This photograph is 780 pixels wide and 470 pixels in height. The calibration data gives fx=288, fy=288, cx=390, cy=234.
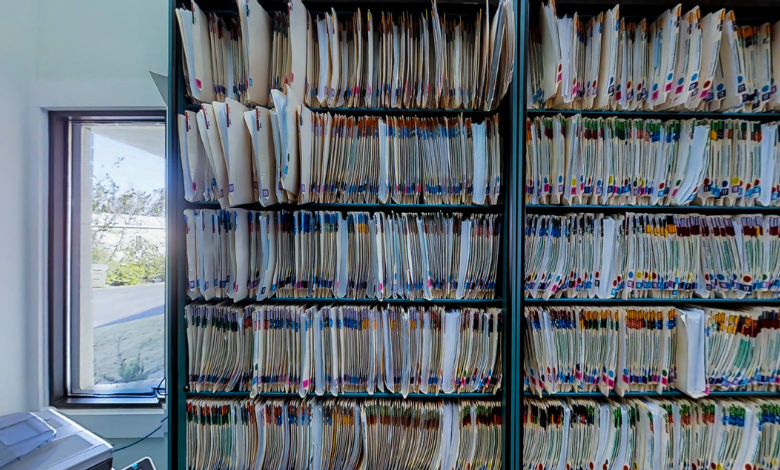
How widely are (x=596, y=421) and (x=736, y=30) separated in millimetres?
1579

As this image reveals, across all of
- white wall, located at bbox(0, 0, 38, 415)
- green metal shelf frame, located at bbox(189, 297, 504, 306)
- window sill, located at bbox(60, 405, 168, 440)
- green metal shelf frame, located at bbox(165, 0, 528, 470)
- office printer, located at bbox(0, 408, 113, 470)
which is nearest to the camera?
office printer, located at bbox(0, 408, 113, 470)

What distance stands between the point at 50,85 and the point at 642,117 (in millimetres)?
2581

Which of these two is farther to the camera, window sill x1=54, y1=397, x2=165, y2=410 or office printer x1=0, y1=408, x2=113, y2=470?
window sill x1=54, y1=397, x2=165, y2=410

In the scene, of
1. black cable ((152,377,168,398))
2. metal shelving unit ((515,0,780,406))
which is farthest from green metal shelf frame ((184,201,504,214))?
black cable ((152,377,168,398))

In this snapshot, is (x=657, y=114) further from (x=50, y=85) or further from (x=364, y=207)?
(x=50, y=85)

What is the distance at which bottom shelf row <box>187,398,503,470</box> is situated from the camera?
3.60 feet

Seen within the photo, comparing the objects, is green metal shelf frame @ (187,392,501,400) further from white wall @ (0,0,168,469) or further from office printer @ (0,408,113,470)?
white wall @ (0,0,168,469)

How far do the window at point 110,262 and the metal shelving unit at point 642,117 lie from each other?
66.4 inches

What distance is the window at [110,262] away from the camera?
4.69 ft

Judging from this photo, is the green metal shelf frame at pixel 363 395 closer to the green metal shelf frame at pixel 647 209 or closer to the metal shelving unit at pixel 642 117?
the metal shelving unit at pixel 642 117

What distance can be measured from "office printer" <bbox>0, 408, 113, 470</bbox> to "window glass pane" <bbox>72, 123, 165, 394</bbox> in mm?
502

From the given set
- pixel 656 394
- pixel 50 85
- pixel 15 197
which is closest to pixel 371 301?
pixel 656 394

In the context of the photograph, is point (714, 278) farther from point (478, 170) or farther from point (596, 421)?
point (478, 170)

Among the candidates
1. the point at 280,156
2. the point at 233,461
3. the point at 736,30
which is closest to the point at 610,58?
the point at 736,30
